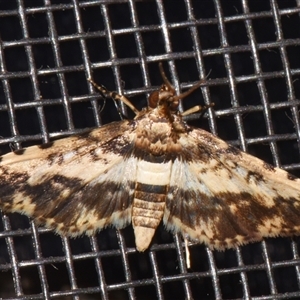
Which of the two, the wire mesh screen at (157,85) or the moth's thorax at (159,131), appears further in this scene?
the wire mesh screen at (157,85)

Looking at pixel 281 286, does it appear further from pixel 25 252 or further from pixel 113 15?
pixel 113 15

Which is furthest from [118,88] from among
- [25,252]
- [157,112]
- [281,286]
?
[281,286]

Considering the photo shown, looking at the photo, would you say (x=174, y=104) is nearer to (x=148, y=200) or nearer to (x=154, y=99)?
(x=154, y=99)

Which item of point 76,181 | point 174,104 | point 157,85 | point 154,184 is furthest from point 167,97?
point 157,85

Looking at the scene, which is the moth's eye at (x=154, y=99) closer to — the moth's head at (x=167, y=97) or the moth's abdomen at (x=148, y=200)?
the moth's head at (x=167, y=97)

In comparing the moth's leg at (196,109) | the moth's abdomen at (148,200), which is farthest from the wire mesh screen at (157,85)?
the moth's abdomen at (148,200)

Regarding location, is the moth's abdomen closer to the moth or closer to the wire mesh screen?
the moth

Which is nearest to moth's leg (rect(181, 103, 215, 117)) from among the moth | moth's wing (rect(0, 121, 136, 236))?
the moth
